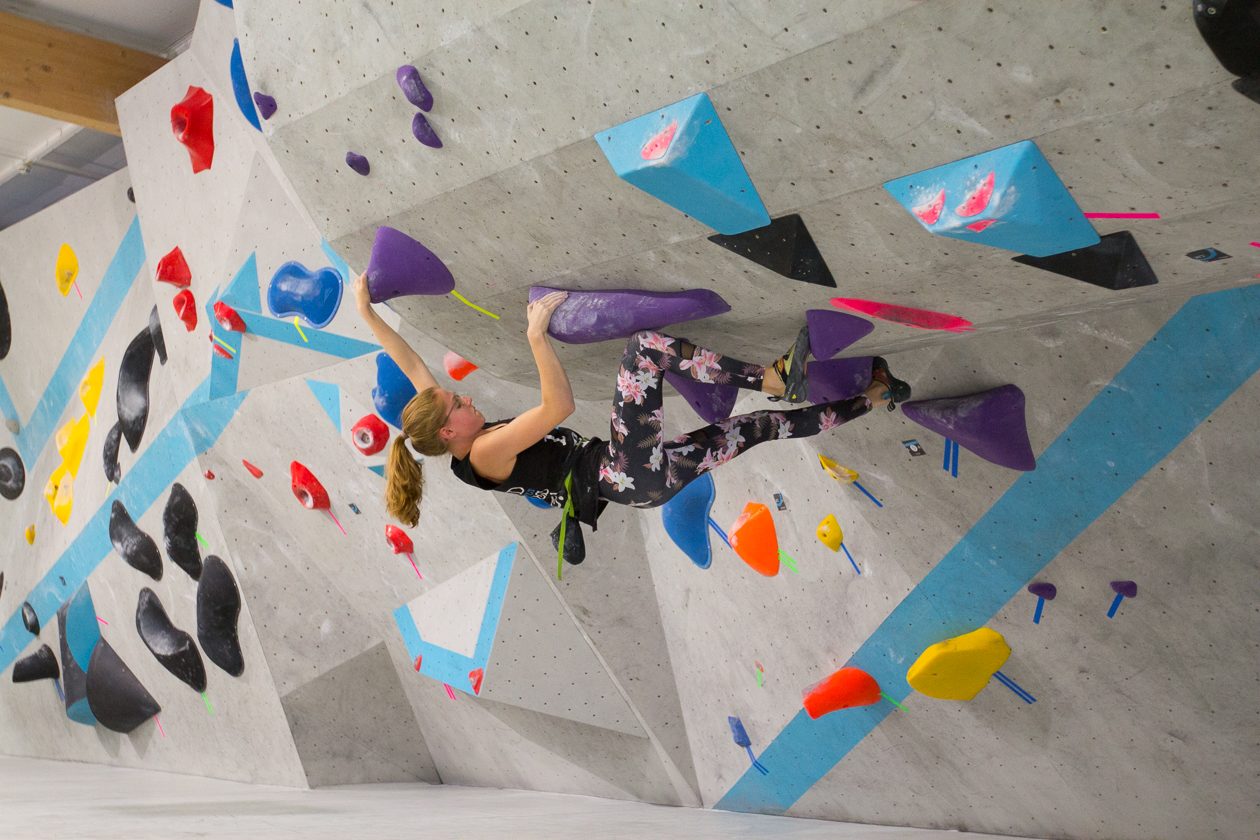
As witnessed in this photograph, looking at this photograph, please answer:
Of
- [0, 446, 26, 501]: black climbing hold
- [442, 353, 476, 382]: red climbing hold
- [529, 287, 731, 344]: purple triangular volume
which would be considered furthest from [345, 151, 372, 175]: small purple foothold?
[0, 446, 26, 501]: black climbing hold

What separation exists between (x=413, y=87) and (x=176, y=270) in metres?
2.38

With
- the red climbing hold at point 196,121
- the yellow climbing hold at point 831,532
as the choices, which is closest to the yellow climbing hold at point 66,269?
the red climbing hold at point 196,121

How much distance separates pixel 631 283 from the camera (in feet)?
8.71

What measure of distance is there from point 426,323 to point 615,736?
202cm

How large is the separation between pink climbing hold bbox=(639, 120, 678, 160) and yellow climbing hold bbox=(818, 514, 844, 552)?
1.45 m

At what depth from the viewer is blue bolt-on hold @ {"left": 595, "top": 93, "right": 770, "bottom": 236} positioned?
208 centimetres

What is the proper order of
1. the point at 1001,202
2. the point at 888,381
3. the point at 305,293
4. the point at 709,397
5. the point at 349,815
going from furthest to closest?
the point at 349,815 → the point at 305,293 → the point at 709,397 → the point at 888,381 → the point at 1001,202

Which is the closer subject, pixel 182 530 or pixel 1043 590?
pixel 1043 590

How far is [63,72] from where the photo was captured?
177 inches

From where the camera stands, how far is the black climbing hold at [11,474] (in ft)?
20.6

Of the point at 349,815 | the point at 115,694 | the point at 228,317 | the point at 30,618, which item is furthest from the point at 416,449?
the point at 30,618

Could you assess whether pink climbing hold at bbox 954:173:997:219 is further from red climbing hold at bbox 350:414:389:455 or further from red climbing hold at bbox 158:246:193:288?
red climbing hold at bbox 158:246:193:288

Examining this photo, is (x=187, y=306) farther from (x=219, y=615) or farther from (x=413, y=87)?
(x=413, y=87)

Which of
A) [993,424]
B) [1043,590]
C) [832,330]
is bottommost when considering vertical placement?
[1043,590]
